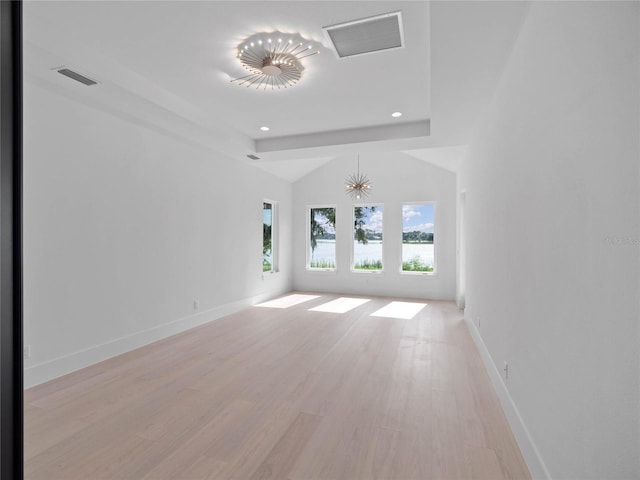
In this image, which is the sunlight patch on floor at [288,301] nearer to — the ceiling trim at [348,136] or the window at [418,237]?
the window at [418,237]

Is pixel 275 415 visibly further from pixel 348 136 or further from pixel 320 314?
pixel 348 136

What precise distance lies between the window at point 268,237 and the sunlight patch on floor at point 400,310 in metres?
2.72

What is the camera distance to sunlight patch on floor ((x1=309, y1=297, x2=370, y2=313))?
626 cm

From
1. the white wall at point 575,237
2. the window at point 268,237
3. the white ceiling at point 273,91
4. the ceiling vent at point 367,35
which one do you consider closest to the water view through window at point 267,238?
the window at point 268,237

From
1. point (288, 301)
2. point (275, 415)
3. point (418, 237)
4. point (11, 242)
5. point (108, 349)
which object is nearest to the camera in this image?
point (11, 242)

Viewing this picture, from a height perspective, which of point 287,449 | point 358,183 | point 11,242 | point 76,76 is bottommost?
point 287,449

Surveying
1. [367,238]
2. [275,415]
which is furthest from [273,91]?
[367,238]

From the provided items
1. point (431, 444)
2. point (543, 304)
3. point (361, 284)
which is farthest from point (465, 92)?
point (361, 284)

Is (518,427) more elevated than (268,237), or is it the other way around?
(268,237)

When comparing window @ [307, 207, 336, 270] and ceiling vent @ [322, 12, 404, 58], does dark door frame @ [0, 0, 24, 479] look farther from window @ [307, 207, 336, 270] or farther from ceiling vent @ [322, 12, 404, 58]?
window @ [307, 207, 336, 270]

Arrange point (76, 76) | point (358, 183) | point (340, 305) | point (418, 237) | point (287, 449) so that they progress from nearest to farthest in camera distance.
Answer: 1. point (287, 449)
2. point (76, 76)
3. point (340, 305)
4. point (418, 237)
5. point (358, 183)

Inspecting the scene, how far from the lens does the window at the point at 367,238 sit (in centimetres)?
800

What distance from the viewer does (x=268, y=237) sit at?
25.3 ft

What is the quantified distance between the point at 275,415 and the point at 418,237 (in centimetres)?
586
